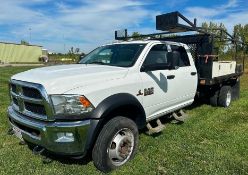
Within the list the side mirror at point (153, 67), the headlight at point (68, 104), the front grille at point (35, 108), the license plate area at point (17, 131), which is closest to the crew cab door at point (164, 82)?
the side mirror at point (153, 67)

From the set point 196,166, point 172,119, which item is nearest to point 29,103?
point 196,166

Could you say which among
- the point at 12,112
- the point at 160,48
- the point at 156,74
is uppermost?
the point at 160,48

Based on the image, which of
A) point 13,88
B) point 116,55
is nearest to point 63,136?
point 13,88

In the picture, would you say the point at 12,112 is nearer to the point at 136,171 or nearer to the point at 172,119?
the point at 136,171

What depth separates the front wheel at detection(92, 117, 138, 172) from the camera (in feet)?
14.0

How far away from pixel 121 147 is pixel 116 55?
6.10 feet

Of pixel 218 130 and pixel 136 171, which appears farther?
pixel 218 130

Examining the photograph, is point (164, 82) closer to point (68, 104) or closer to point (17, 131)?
point (68, 104)

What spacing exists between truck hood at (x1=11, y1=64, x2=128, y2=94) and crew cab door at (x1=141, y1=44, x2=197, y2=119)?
600 mm

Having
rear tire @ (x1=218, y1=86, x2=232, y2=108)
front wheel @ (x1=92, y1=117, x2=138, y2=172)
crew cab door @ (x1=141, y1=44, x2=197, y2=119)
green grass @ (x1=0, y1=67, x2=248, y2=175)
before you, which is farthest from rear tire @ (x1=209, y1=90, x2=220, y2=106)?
front wheel @ (x1=92, y1=117, x2=138, y2=172)

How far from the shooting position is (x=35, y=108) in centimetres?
427

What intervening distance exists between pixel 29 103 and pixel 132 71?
5.38 ft

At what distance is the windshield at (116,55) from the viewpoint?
540 centimetres

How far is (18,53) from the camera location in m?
68.4
